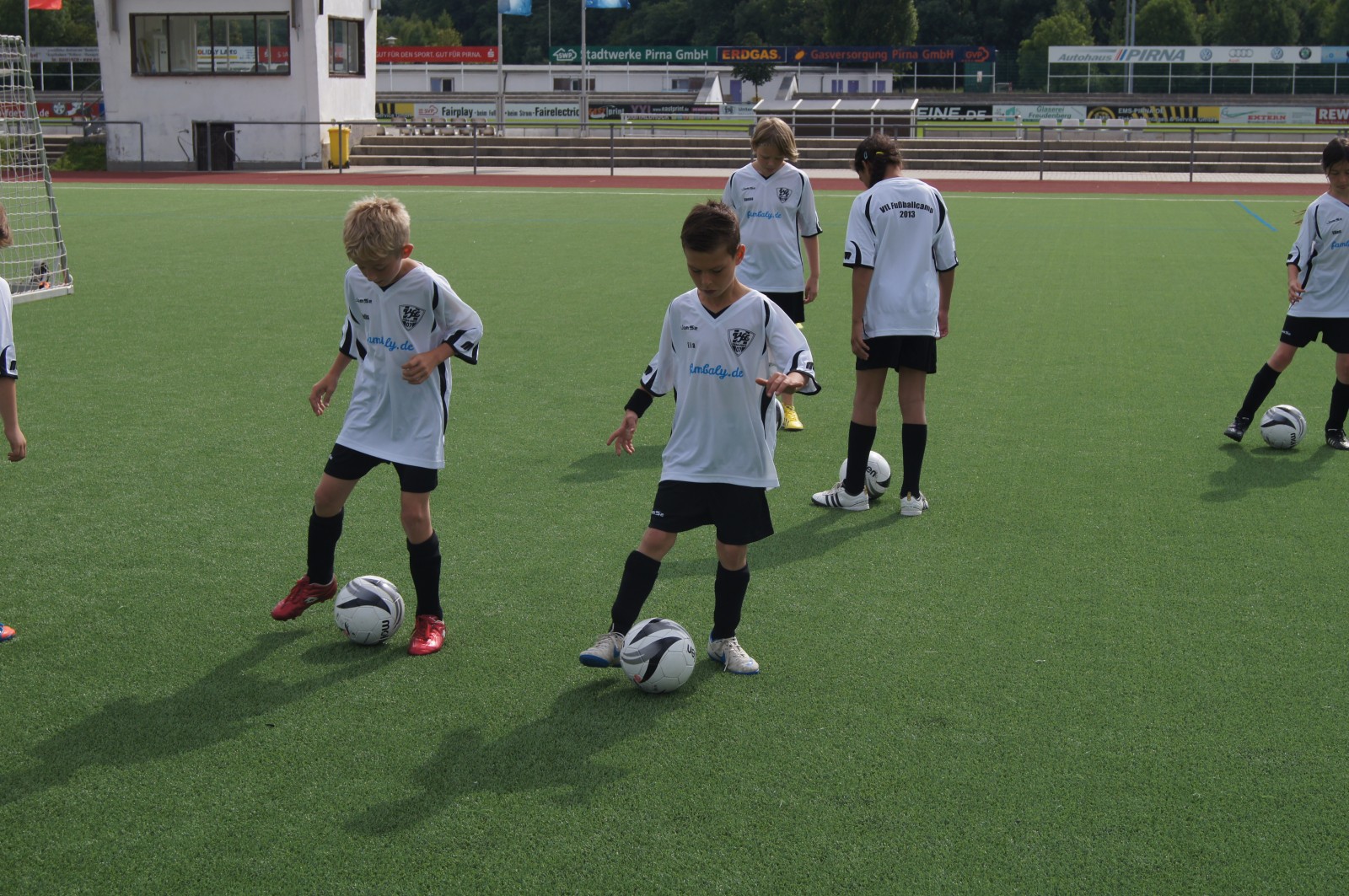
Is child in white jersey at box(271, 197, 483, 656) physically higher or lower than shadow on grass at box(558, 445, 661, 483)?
higher

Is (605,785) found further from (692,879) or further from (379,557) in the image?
(379,557)

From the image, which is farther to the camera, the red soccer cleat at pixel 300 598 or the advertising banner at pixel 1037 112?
the advertising banner at pixel 1037 112

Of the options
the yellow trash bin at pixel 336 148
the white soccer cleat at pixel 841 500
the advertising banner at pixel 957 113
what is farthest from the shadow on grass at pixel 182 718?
the advertising banner at pixel 957 113

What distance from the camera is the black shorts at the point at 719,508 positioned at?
4426 millimetres

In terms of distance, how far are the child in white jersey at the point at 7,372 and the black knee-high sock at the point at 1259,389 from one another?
6.83 meters

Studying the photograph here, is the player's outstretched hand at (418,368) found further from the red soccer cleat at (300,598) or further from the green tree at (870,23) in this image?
the green tree at (870,23)

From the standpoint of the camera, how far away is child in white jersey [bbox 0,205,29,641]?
4645mm

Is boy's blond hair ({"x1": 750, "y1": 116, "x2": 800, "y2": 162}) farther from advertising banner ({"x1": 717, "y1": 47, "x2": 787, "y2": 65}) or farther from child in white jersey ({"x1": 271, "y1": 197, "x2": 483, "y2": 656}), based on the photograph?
advertising banner ({"x1": 717, "y1": 47, "x2": 787, "y2": 65})

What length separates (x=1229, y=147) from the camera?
36.9m

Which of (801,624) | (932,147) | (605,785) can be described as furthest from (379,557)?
(932,147)

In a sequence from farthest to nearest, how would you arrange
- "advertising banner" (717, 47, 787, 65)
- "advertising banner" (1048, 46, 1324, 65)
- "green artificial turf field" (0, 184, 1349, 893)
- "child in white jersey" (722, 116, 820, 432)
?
"advertising banner" (717, 47, 787, 65)
"advertising banner" (1048, 46, 1324, 65)
"child in white jersey" (722, 116, 820, 432)
"green artificial turf field" (0, 184, 1349, 893)

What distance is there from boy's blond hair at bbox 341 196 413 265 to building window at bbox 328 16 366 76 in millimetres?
34873

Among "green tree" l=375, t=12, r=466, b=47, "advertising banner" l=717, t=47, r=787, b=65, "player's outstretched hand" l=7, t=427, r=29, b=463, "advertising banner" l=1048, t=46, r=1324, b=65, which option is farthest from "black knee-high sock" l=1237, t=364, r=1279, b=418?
"green tree" l=375, t=12, r=466, b=47

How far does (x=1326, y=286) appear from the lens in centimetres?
773
